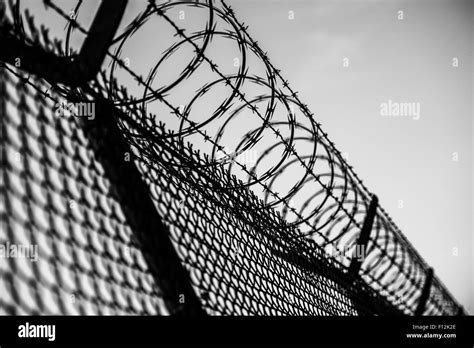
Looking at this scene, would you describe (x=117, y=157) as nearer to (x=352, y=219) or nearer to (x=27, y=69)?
(x=27, y=69)

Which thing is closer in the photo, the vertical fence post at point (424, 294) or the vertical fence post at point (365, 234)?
the vertical fence post at point (365, 234)

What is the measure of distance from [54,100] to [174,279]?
2.21ft

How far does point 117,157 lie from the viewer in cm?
150

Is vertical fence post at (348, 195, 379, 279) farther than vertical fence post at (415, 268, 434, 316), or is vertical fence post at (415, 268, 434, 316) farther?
vertical fence post at (415, 268, 434, 316)

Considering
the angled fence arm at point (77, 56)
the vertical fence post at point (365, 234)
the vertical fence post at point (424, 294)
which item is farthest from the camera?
the vertical fence post at point (424, 294)

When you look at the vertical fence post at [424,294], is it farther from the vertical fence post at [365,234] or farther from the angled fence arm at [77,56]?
the angled fence arm at [77,56]

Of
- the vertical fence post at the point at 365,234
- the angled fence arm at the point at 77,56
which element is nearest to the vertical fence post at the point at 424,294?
the vertical fence post at the point at 365,234

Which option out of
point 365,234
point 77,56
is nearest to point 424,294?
point 365,234

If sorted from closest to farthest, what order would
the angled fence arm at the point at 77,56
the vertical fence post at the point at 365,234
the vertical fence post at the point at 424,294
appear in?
the angled fence arm at the point at 77,56 < the vertical fence post at the point at 365,234 < the vertical fence post at the point at 424,294

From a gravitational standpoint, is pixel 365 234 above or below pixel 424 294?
above

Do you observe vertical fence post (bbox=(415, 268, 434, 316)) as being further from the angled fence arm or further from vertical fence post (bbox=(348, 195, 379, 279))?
the angled fence arm

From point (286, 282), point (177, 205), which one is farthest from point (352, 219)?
point (177, 205)

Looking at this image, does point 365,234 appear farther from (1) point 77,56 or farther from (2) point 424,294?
(1) point 77,56

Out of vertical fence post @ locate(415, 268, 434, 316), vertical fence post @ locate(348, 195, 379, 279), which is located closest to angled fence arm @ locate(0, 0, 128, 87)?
vertical fence post @ locate(348, 195, 379, 279)
